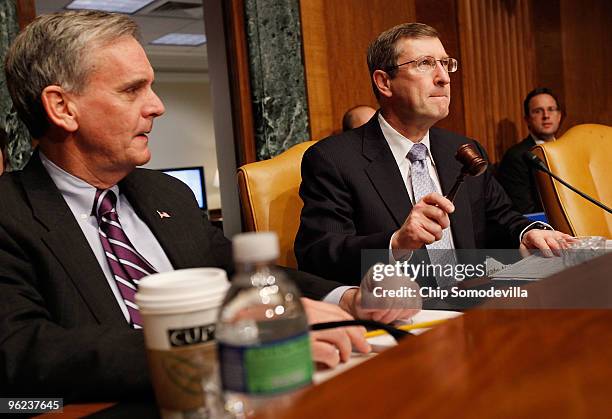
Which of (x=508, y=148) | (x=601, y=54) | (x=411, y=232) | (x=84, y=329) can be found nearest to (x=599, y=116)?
(x=601, y=54)

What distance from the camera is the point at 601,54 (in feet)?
20.3

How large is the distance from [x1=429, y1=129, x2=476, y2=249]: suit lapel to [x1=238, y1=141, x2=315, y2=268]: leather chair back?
493mm

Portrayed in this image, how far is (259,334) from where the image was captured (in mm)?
581

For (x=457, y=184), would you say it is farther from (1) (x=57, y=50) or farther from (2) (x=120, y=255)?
(1) (x=57, y=50)

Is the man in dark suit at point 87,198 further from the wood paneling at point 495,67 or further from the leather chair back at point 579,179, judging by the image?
the wood paneling at point 495,67

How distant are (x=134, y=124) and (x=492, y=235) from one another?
1.42m

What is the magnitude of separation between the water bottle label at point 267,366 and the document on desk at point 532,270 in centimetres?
81

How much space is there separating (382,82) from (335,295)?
4.40 feet

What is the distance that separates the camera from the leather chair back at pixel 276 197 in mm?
2061

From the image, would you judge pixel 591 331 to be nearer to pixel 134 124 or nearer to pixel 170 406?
pixel 170 406

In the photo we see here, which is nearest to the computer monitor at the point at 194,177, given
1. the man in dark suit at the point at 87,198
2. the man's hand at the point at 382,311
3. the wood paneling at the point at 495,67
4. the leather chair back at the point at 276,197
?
the wood paneling at the point at 495,67

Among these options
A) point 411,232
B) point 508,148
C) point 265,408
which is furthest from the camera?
point 508,148

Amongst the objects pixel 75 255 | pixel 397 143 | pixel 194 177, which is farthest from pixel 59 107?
pixel 194 177

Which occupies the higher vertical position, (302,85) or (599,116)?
(302,85)
